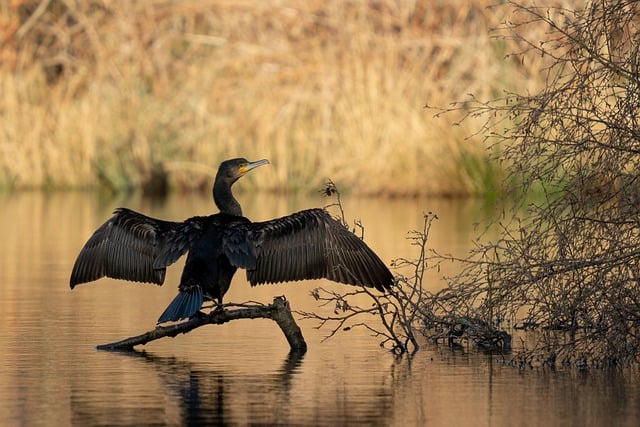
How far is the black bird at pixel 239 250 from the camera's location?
976cm

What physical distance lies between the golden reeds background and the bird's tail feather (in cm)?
1700

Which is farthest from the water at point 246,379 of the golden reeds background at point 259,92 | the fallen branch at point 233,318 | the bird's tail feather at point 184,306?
the golden reeds background at point 259,92

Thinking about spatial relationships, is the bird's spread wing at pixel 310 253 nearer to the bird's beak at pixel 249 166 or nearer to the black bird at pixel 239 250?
the black bird at pixel 239 250

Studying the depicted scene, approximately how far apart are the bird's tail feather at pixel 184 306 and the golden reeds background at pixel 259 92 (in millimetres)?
16996

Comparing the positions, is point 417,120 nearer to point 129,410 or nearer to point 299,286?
point 299,286

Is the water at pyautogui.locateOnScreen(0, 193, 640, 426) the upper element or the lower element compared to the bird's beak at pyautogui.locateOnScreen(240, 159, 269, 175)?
lower

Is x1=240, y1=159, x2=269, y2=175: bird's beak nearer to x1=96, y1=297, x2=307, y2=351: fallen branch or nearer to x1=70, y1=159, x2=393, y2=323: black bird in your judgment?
x1=70, y1=159, x2=393, y2=323: black bird

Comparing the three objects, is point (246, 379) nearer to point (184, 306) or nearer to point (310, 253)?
point (184, 306)

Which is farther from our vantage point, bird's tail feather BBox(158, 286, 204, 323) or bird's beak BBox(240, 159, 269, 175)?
bird's beak BBox(240, 159, 269, 175)

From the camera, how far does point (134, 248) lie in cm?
1017

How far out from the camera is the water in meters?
7.48

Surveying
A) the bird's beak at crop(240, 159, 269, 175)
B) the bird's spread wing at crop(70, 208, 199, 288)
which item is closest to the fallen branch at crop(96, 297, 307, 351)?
the bird's spread wing at crop(70, 208, 199, 288)

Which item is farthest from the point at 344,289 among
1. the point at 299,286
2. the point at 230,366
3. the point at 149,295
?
the point at 230,366

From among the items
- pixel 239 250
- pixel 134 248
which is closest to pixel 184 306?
pixel 239 250
